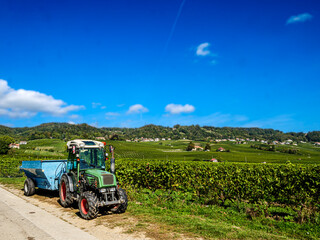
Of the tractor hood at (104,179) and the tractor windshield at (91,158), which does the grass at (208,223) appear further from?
the tractor windshield at (91,158)

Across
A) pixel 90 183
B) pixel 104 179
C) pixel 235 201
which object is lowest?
pixel 235 201

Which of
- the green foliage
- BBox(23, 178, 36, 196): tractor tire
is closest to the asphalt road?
BBox(23, 178, 36, 196): tractor tire

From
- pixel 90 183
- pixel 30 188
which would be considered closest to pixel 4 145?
pixel 30 188

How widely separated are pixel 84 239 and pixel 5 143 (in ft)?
254

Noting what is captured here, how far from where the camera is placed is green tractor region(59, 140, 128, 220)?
768 centimetres

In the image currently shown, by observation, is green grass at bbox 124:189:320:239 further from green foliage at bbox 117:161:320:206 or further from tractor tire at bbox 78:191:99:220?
tractor tire at bbox 78:191:99:220

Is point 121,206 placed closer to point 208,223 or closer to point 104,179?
point 104,179

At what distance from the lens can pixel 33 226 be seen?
22.6 ft

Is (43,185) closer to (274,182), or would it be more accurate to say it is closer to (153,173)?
(153,173)

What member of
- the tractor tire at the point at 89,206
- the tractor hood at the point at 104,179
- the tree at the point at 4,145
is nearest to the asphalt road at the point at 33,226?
the tractor tire at the point at 89,206

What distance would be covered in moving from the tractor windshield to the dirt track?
1821mm

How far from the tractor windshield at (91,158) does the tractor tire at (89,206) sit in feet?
5.14

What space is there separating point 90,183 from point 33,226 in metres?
2.11

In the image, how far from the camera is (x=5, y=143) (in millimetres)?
68750
